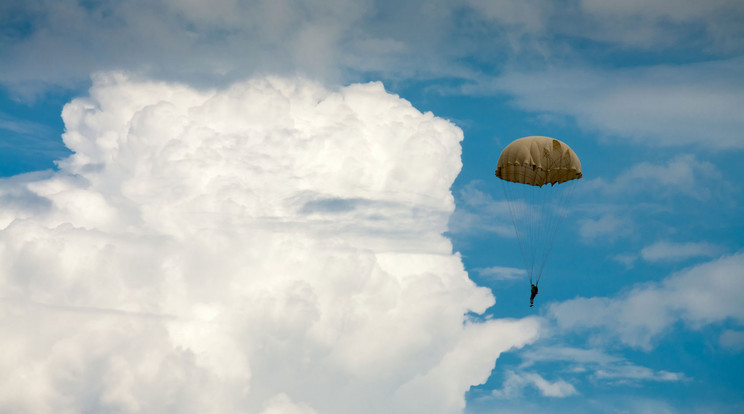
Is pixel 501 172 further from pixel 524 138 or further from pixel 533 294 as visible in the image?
pixel 533 294

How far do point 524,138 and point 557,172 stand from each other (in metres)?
6.60

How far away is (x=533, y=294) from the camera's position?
4166 inches

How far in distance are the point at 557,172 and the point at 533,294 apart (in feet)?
56.8

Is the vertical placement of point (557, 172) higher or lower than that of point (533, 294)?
higher

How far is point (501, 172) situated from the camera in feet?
358

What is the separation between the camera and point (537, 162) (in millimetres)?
105438

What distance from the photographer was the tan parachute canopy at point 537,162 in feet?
346

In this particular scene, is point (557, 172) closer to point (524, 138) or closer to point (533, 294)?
point (524, 138)

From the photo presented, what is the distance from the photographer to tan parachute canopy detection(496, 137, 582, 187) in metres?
106

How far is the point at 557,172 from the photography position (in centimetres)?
10850

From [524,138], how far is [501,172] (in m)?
5.65

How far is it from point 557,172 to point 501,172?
7.69 m

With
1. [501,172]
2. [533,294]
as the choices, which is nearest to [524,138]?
[501,172]

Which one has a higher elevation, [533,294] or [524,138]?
[524,138]
